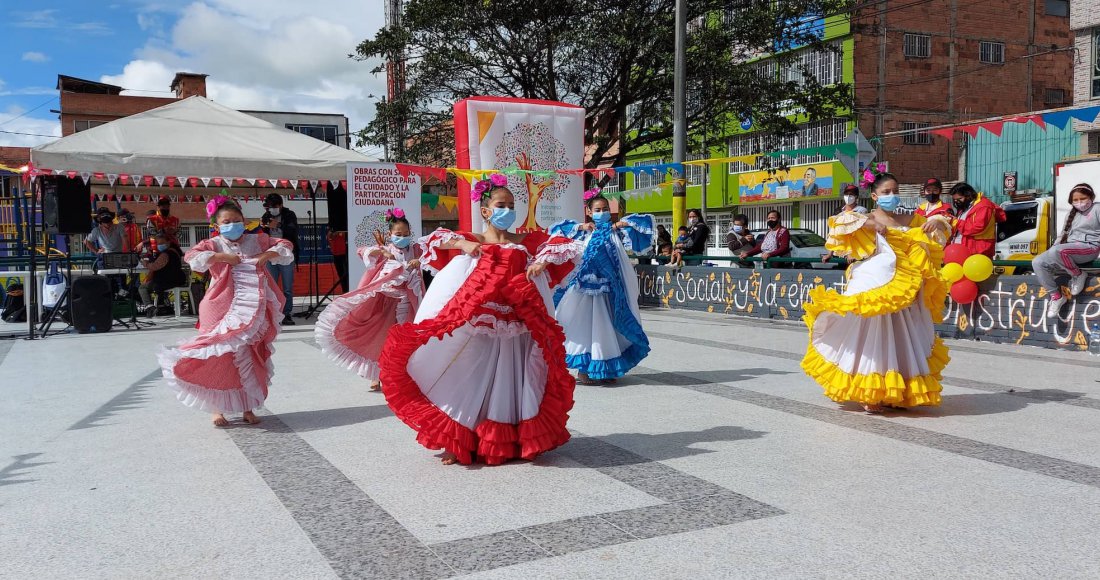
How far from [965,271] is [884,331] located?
4509 mm

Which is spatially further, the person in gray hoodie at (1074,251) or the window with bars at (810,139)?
the window with bars at (810,139)

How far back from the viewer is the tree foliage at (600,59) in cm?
1895

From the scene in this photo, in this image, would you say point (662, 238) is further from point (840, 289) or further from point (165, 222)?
point (165, 222)

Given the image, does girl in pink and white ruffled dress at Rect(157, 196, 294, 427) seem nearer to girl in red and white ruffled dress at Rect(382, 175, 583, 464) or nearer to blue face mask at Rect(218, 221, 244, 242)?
blue face mask at Rect(218, 221, 244, 242)

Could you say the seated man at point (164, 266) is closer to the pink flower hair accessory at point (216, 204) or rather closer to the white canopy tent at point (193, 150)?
the white canopy tent at point (193, 150)

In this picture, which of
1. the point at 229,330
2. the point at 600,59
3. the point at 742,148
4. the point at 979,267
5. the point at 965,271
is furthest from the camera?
the point at 742,148

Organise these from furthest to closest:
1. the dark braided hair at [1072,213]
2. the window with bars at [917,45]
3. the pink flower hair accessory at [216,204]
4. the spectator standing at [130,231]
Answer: the window with bars at [917,45], the spectator standing at [130,231], the dark braided hair at [1072,213], the pink flower hair accessory at [216,204]

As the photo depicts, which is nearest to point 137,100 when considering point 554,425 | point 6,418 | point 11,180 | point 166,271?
point 11,180

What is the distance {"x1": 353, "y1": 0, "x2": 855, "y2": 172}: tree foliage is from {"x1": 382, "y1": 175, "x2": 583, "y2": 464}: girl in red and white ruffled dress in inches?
569

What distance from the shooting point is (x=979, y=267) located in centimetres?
959

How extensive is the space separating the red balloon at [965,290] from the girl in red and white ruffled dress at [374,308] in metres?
6.24

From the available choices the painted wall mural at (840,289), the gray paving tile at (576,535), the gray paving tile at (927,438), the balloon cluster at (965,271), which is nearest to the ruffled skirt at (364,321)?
the gray paving tile at (927,438)

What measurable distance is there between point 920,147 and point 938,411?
2870 centimetres

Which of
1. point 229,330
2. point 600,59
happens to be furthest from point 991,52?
point 229,330
